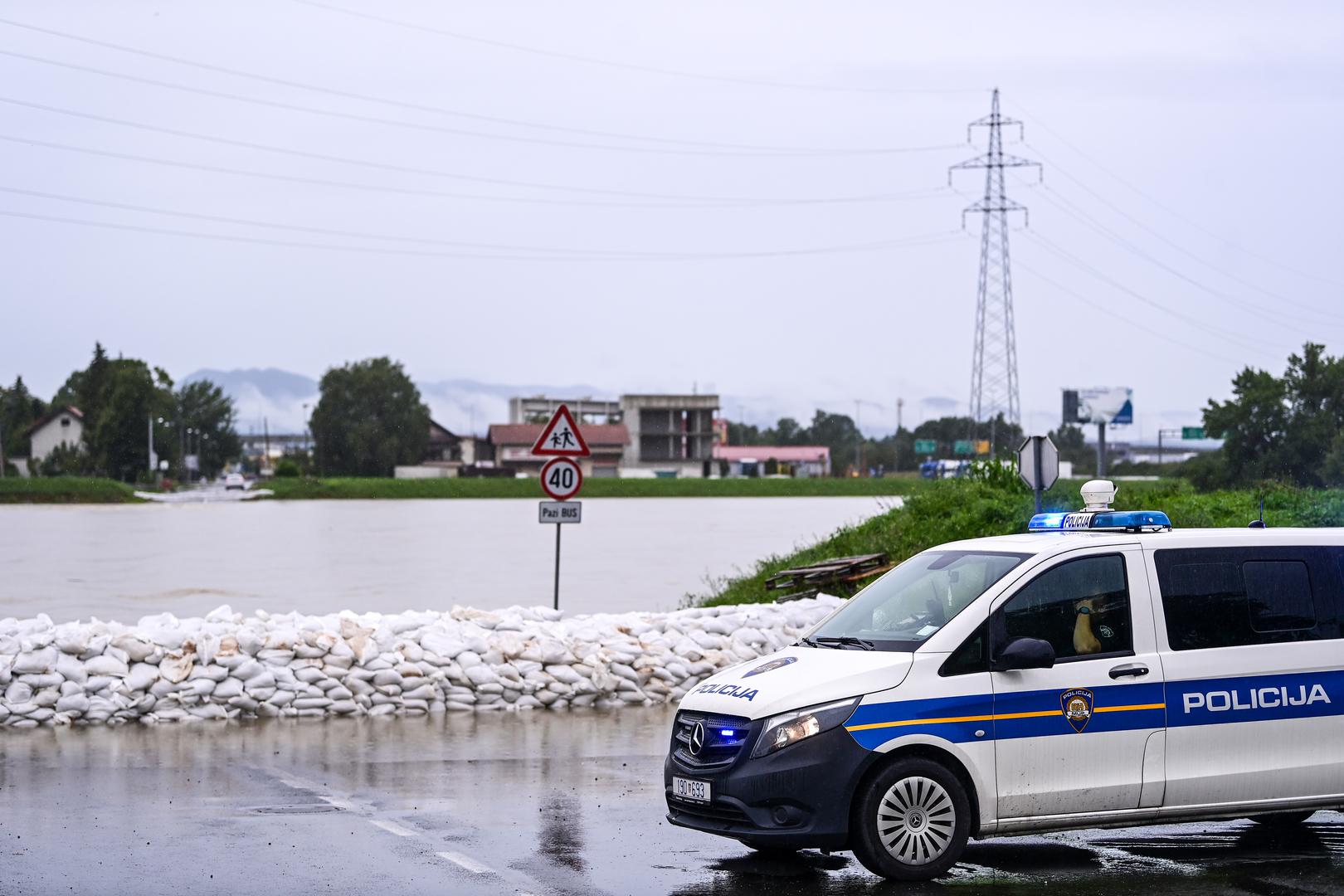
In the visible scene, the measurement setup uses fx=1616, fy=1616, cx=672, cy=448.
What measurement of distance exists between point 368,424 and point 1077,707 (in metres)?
158

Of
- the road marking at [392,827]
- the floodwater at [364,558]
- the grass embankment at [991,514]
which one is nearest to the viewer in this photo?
the road marking at [392,827]

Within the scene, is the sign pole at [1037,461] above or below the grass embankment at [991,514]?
above

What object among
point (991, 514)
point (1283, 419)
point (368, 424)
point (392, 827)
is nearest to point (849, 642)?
point (392, 827)

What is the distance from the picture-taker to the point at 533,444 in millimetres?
156750

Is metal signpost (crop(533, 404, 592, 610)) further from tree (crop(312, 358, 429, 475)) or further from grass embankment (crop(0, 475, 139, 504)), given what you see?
tree (crop(312, 358, 429, 475))

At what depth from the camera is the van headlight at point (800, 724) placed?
7895mm

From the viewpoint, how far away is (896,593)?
9.09 metres

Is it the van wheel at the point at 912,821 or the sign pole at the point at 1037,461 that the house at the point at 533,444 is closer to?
the sign pole at the point at 1037,461

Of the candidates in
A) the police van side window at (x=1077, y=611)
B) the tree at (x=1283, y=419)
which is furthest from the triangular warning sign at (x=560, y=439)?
the tree at (x=1283, y=419)

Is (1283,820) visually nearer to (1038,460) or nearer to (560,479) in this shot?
(1038,460)

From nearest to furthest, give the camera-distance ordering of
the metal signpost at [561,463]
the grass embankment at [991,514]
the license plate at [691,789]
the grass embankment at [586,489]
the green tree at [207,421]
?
the license plate at [691,789], the grass embankment at [991,514], the metal signpost at [561,463], the grass embankment at [586,489], the green tree at [207,421]

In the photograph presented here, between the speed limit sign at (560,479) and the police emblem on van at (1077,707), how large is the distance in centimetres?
1165

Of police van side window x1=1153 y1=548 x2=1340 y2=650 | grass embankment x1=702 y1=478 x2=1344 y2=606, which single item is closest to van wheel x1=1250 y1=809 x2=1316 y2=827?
police van side window x1=1153 y1=548 x2=1340 y2=650

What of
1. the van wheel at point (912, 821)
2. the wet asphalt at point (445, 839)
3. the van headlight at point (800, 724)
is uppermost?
the van headlight at point (800, 724)
